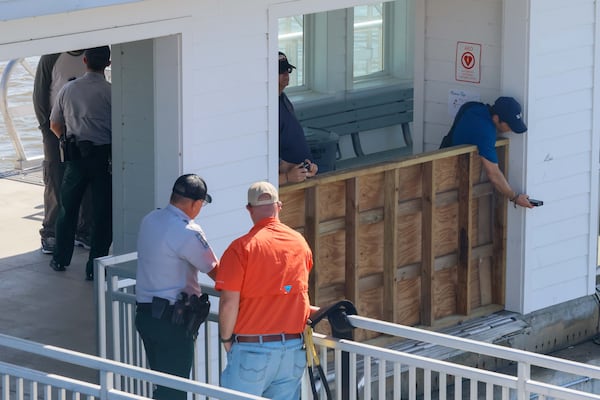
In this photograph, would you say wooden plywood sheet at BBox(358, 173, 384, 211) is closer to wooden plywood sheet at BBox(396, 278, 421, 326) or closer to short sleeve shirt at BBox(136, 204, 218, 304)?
wooden plywood sheet at BBox(396, 278, 421, 326)

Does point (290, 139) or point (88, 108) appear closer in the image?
point (290, 139)

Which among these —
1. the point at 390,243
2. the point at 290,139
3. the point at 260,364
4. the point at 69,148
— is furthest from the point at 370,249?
the point at 260,364

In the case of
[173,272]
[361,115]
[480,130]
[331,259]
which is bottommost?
[331,259]

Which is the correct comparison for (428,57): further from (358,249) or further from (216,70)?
(216,70)

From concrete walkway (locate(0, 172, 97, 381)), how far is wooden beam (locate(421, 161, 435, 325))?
242 centimetres

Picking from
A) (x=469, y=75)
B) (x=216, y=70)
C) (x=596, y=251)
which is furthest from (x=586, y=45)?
(x=216, y=70)

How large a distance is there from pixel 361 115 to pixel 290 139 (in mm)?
4996

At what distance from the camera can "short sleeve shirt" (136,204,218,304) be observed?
725 cm

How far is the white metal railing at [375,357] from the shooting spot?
638 centimetres

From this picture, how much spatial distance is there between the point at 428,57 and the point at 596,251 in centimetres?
210

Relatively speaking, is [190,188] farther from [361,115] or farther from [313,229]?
[361,115]

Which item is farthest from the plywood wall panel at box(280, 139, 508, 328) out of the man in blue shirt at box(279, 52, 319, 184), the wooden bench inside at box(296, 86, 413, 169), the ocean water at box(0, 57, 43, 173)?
the ocean water at box(0, 57, 43, 173)

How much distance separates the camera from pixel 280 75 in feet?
31.6

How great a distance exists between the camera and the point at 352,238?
9.48 metres
